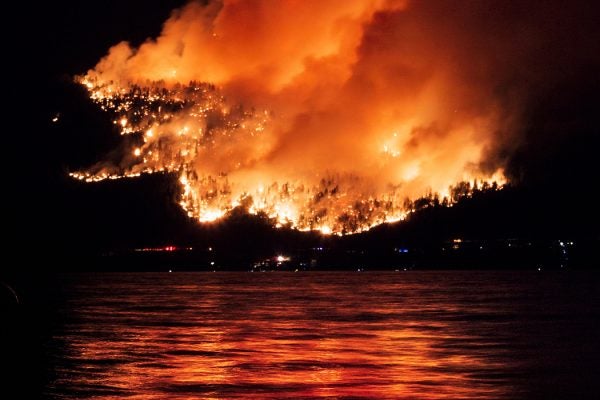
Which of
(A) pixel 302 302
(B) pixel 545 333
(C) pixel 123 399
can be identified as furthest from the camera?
(A) pixel 302 302

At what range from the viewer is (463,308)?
85.3 meters

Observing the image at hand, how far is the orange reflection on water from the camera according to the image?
115 feet

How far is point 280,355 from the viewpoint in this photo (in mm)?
45156

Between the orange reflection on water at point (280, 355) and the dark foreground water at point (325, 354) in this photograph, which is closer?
the orange reflection on water at point (280, 355)

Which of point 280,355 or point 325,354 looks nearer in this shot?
point 280,355

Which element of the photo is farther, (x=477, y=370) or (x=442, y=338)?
(x=442, y=338)

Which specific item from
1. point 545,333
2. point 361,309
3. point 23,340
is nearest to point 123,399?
point 23,340

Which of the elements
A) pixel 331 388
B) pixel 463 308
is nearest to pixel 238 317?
pixel 463 308

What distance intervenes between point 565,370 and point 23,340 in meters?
25.0

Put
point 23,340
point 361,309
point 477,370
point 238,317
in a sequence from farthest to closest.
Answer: point 361,309, point 238,317, point 23,340, point 477,370

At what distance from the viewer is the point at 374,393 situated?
111 ft

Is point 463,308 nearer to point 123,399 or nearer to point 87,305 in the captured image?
point 87,305

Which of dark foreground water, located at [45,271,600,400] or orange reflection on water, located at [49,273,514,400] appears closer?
orange reflection on water, located at [49,273,514,400]

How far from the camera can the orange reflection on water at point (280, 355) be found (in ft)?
115
